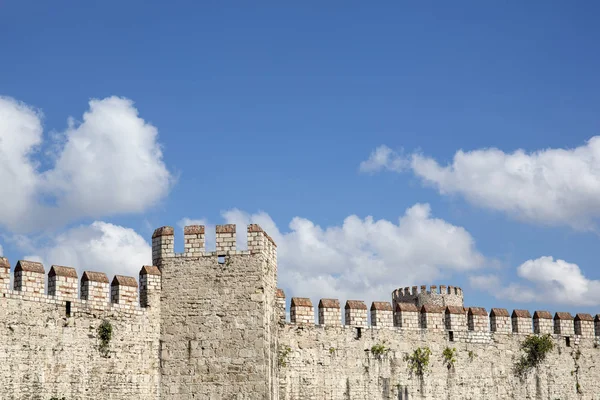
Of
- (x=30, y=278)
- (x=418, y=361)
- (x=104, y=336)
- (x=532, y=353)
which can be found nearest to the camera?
(x=30, y=278)

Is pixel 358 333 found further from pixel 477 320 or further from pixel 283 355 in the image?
pixel 477 320

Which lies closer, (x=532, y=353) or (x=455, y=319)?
(x=455, y=319)

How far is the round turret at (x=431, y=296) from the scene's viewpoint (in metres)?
46.8

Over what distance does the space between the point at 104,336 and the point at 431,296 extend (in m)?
25.9

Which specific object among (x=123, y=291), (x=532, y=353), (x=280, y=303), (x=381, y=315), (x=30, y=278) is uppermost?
(x=30, y=278)

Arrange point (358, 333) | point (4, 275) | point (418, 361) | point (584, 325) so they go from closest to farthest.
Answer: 1. point (4, 275)
2. point (358, 333)
3. point (418, 361)
4. point (584, 325)

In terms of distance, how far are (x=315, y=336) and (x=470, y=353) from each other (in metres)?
5.62

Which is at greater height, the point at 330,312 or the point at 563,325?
the point at 330,312

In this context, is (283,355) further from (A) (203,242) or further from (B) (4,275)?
(B) (4,275)

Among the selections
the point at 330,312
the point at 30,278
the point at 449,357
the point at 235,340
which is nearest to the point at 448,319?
the point at 449,357

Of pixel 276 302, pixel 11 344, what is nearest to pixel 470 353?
pixel 276 302

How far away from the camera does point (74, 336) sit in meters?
23.2

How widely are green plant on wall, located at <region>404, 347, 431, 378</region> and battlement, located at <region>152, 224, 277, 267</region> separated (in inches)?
263

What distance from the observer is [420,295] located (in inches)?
1850
